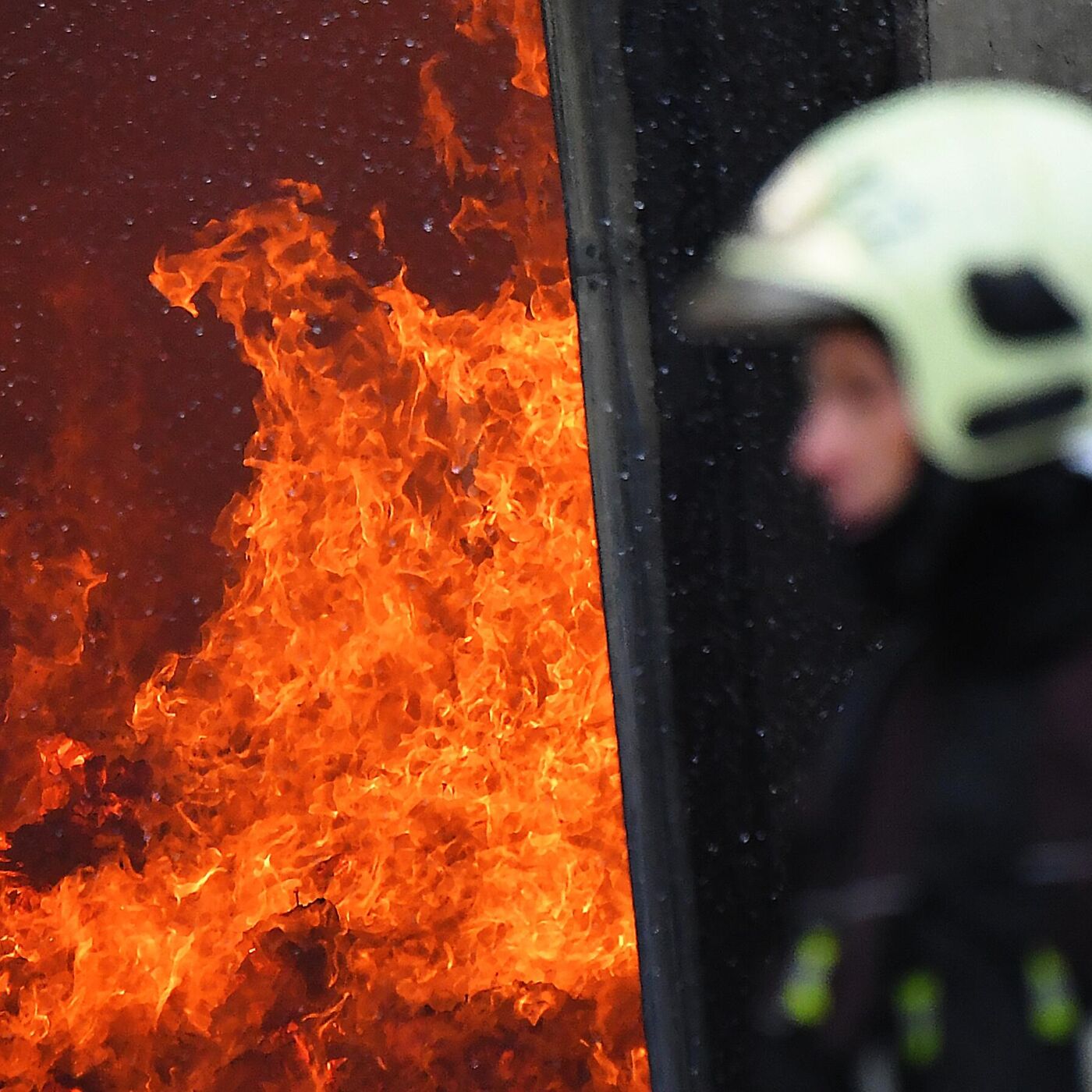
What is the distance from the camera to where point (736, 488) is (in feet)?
6.38

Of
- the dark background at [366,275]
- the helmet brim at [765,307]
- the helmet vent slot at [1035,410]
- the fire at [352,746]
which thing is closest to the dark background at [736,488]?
the dark background at [366,275]

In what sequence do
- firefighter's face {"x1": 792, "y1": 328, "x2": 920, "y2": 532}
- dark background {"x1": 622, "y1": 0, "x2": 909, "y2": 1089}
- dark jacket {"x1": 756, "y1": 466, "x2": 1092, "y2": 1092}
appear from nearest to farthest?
dark jacket {"x1": 756, "y1": 466, "x2": 1092, "y2": 1092} → firefighter's face {"x1": 792, "y1": 328, "x2": 920, "y2": 532} → dark background {"x1": 622, "y1": 0, "x2": 909, "y2": 1089}

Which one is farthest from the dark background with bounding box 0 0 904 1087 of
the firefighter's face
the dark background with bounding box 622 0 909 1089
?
the firefighter's face

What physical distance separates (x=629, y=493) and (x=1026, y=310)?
1.08 m

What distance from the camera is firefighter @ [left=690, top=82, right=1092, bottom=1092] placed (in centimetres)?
82

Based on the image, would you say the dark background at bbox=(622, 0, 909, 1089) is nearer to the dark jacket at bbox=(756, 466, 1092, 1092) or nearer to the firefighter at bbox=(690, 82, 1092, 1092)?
the firefighter at bbox=(690, 82, 1092, 1092)

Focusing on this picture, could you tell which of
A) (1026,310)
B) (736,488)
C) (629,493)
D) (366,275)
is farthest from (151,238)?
(1026,310)

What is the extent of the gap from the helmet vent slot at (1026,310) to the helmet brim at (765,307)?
0.11 m

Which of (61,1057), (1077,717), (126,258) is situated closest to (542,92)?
(126,258)

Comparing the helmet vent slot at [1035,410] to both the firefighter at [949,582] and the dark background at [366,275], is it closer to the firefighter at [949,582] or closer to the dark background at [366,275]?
the firefighter at [949,582]

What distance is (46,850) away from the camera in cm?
199

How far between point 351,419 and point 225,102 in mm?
535

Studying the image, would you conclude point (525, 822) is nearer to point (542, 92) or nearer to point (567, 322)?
point (567, 322)

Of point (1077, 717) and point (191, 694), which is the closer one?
point (1077, 717)
